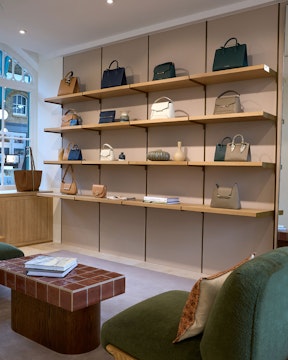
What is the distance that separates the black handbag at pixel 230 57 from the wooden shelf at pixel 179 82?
90 millimetres

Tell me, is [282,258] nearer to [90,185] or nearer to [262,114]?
[262,114]

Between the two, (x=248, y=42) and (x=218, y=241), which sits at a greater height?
(x=248, y=42)

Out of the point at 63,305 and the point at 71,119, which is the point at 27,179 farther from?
the point at 63,305

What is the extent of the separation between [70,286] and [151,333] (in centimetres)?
71

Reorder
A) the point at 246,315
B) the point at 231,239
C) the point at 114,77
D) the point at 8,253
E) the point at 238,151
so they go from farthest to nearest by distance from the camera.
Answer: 1. the point at 114,77
2. the point at 231,239
3. the point at 238,151
4. the point at 8,253
5. the point at 246,315

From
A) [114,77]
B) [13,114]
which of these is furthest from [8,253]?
[13,114]

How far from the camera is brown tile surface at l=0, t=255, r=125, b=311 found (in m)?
2.22

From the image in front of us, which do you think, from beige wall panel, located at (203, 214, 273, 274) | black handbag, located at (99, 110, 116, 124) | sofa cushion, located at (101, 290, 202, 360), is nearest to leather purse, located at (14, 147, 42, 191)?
black handbag, located at (99, 110, 116, 124)

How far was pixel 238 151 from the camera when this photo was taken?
3652 millimetres

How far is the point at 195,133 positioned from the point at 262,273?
290 cm

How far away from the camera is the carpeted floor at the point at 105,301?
91.7 inches

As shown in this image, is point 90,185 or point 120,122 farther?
point 90,185

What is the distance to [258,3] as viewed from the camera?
3.65 meters

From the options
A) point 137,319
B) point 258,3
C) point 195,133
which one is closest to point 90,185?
point 195,133
